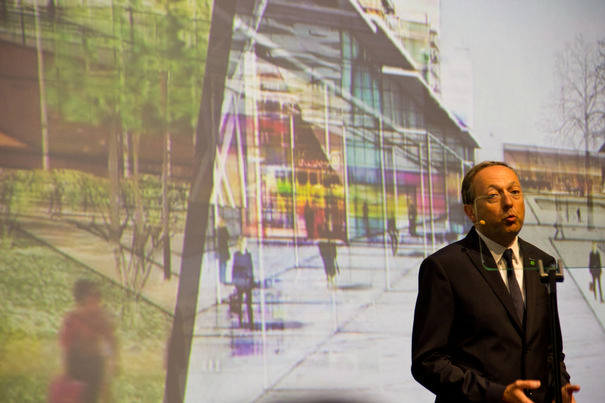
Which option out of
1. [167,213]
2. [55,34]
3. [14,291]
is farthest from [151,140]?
[14,291]

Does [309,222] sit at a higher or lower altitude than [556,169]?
lower

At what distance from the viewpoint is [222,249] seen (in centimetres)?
276

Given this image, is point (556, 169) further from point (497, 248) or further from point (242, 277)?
point (497, 248)

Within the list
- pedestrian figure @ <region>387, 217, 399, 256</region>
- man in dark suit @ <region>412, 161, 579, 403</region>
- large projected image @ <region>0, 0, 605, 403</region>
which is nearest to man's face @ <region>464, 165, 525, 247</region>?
man in dark suit @ <region>412, 161, 579, 403</region>

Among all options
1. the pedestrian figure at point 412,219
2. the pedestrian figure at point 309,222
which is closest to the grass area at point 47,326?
the pedestrian figure at point 309,222

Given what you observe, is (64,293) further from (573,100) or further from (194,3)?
(573,100)

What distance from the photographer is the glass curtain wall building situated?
2.83 meters

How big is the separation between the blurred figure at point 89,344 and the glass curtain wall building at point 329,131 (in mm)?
662

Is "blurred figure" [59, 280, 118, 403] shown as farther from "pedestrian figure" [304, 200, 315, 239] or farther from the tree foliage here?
the tree foliage

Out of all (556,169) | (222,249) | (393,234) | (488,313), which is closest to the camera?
(488,313)

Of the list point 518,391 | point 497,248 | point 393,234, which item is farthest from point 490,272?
point 393,234

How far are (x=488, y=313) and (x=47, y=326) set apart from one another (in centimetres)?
201

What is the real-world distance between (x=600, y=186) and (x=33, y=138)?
110 inches

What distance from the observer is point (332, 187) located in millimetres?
2914
